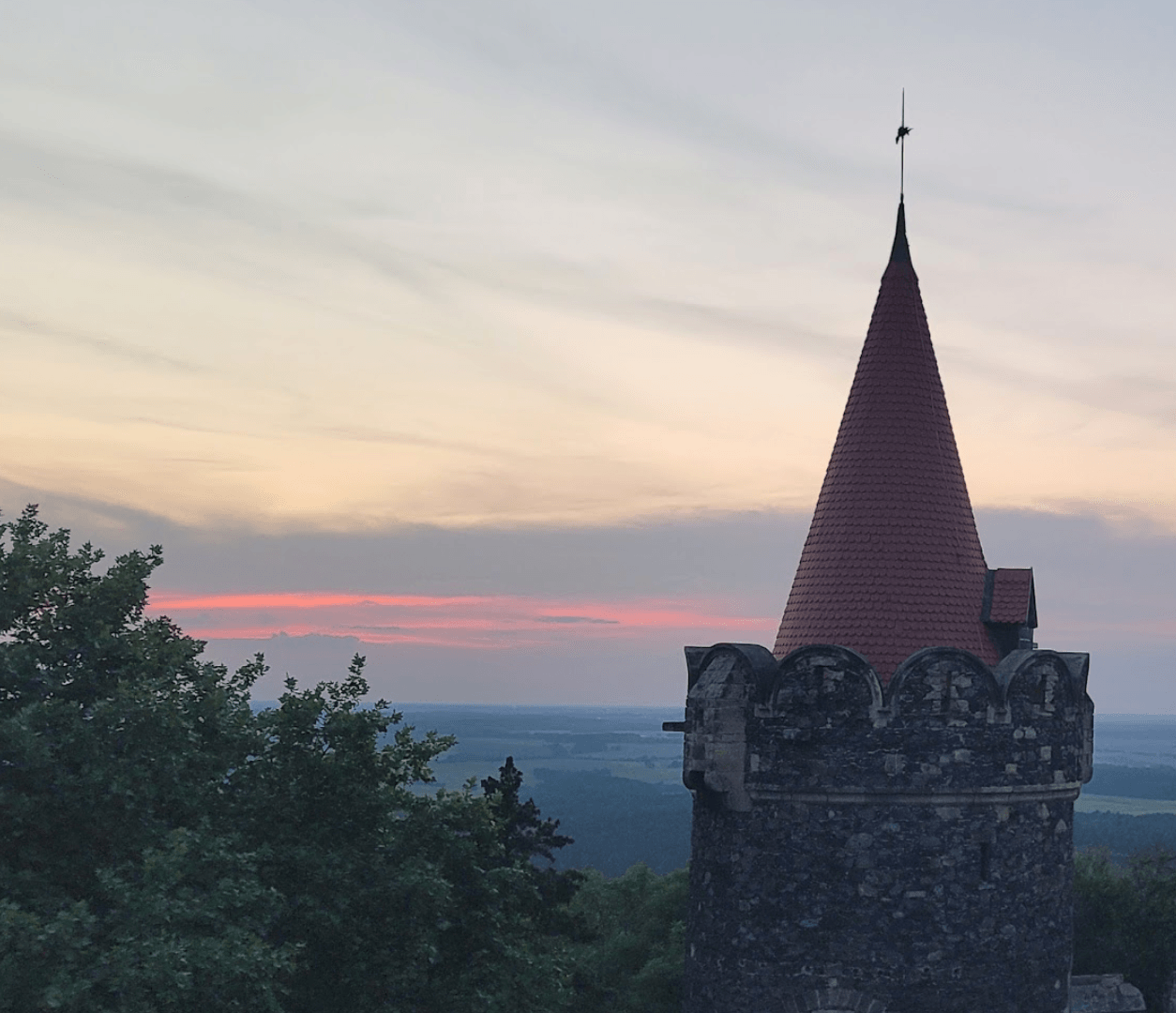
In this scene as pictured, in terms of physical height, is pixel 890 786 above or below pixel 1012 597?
below

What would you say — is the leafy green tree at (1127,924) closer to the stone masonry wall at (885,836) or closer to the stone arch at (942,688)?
the stone masonry wall at (885,836)

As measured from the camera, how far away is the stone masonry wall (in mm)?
19031

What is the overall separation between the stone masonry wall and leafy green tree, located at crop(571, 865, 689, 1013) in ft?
44.3

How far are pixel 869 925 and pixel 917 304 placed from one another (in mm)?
9743

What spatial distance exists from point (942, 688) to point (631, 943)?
24.3 metres

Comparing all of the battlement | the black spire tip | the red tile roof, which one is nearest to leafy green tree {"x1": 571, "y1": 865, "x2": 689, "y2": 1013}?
the battlement

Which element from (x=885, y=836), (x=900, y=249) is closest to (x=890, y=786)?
(x=885, y=836)

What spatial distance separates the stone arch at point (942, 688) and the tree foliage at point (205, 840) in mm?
6738

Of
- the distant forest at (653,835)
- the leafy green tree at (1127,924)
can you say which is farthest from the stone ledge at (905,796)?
the distant forest at (653,835)

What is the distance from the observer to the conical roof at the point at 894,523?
2050 centimetres

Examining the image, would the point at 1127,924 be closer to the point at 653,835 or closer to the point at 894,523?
the point at 894,523

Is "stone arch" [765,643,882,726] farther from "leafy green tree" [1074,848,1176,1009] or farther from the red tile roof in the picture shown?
"leafy green tree" [1074,848,1176,1009]

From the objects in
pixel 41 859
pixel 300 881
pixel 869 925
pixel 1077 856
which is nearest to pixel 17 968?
pixel 41 859

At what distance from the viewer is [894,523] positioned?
21.0 metres
